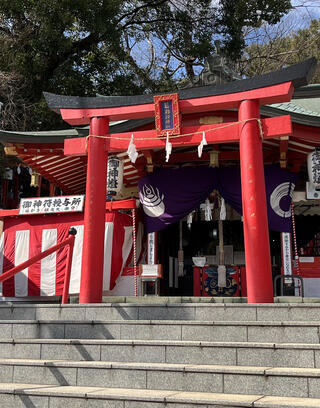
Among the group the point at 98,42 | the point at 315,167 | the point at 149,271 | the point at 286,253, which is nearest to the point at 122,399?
the point at 149,271

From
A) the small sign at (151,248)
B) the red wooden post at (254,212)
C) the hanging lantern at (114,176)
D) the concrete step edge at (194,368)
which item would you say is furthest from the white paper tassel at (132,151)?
the concrete step edge at (194,368)

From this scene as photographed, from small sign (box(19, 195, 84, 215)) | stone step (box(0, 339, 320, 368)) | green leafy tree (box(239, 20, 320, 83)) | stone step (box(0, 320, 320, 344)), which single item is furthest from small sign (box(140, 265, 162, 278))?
green leafy tree (box(239, 20, 320, 83))

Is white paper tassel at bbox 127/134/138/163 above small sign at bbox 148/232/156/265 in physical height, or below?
above

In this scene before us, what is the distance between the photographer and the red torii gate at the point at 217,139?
21.7 feet

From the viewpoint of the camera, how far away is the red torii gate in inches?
260

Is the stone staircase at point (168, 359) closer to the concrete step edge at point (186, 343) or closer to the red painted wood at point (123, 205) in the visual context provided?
the concrete step edge at point (186, 343)

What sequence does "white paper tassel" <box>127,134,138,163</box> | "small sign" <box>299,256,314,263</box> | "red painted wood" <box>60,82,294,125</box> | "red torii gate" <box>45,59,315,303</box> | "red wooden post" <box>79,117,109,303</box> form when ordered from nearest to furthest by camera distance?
"red torii gate" <box>45,59,315,303</box>, "red wooden post" <box>79,117,109,303</box>, "red painted wood" <box>60,82,294,125</box>, "white paper tassel" <box>127,134,138,163</box>, "small sign" <box>299,256,314,263</box>

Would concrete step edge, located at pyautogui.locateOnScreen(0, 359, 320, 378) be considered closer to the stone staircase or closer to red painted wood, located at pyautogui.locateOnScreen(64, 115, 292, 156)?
the stone staircase

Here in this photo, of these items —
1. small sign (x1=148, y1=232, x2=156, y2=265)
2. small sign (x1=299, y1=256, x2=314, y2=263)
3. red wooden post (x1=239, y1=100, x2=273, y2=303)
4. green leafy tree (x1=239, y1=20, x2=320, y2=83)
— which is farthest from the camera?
green leafy tree (x1=239, y1=20, x2=320, y2=83)

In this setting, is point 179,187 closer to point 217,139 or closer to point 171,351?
point 217,139

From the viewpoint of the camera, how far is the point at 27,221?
443 inches

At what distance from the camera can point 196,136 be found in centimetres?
762

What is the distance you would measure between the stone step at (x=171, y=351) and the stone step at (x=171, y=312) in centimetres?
100

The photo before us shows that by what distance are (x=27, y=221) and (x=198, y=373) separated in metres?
8.51
